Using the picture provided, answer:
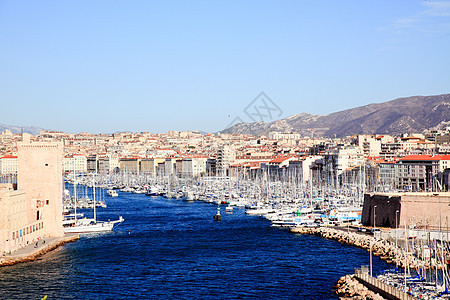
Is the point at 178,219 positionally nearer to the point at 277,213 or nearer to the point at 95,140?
the point at 277,213

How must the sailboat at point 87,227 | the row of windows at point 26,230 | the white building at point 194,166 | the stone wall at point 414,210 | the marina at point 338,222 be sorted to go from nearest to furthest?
the marina at point 338,222, the row of windows at point 26,230, the stone wall at point 414,210, the sailboat at point 87,227, the white building at point 194,166

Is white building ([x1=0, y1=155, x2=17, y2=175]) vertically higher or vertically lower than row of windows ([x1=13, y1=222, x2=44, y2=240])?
higher

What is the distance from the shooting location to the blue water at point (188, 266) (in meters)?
16.7

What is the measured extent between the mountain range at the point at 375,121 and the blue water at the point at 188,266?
111514 mm

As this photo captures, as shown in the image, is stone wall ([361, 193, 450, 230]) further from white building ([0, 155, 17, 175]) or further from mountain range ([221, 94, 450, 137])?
mountain range ([221, 94, 450, 137])

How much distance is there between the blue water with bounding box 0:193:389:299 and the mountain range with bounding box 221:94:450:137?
11151 cm

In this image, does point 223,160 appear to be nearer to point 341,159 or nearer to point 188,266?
point 341,159

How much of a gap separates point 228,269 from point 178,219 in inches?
563

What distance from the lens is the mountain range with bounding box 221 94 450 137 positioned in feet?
493

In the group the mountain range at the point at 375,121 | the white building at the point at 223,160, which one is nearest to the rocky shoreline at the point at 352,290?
the white building at the point at 223,160

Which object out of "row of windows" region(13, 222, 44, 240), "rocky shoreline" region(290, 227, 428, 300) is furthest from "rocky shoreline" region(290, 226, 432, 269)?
"row of windows" region(13, 222, 44, 240)

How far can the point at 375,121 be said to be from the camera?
169 metres

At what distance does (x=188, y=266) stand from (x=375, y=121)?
15488 cm

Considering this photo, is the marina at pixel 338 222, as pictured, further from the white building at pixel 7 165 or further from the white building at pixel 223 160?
the white building at pixel 7 165
